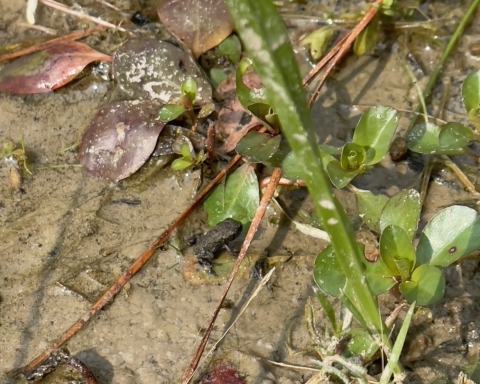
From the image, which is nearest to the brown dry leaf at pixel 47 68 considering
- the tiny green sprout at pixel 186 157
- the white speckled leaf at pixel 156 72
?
the white speckled leaf at pixel 156 72

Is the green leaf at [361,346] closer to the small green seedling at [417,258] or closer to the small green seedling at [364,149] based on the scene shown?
the small green seedling at [417,258]

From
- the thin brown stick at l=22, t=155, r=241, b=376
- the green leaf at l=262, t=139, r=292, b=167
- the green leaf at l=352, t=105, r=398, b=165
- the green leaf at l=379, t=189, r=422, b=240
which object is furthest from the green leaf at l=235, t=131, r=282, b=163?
the green leaf at l=379, t=189, r=422, b=240

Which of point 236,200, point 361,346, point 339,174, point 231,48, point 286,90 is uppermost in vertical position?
point 286,90

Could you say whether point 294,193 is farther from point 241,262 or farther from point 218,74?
point 218,74

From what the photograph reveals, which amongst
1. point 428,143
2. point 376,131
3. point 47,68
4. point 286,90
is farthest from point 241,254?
point 47,68

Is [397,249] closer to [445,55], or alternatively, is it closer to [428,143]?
[428,143]
